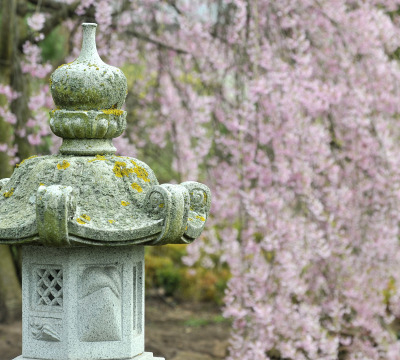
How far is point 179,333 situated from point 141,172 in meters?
4.89

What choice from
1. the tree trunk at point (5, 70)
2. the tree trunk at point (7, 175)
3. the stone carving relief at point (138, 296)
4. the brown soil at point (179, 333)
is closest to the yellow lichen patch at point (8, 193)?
the stone carving relief at point (138, 296)

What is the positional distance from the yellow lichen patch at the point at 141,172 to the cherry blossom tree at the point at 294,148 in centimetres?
222

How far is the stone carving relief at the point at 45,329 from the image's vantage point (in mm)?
2457

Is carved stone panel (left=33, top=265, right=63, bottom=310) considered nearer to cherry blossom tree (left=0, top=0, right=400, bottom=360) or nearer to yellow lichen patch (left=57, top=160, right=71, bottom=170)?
yellow lichen patch (left=57, top=160, right=71, bottom=170)

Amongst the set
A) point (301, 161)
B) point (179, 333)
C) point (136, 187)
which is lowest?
point (179, 333)

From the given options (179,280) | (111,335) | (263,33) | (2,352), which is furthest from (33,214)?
(179,280)

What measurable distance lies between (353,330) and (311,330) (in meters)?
2.09

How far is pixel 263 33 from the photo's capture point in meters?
5.25

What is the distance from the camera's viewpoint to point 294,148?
493cm

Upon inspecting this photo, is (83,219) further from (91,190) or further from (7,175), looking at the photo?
(7,175)

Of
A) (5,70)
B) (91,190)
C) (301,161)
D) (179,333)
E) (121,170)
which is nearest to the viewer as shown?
(91,190)

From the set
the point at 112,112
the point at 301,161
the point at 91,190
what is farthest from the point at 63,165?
the point at 301,161

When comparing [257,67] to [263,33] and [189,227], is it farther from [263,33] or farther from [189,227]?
[189,227]

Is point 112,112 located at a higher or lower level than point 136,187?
higher
